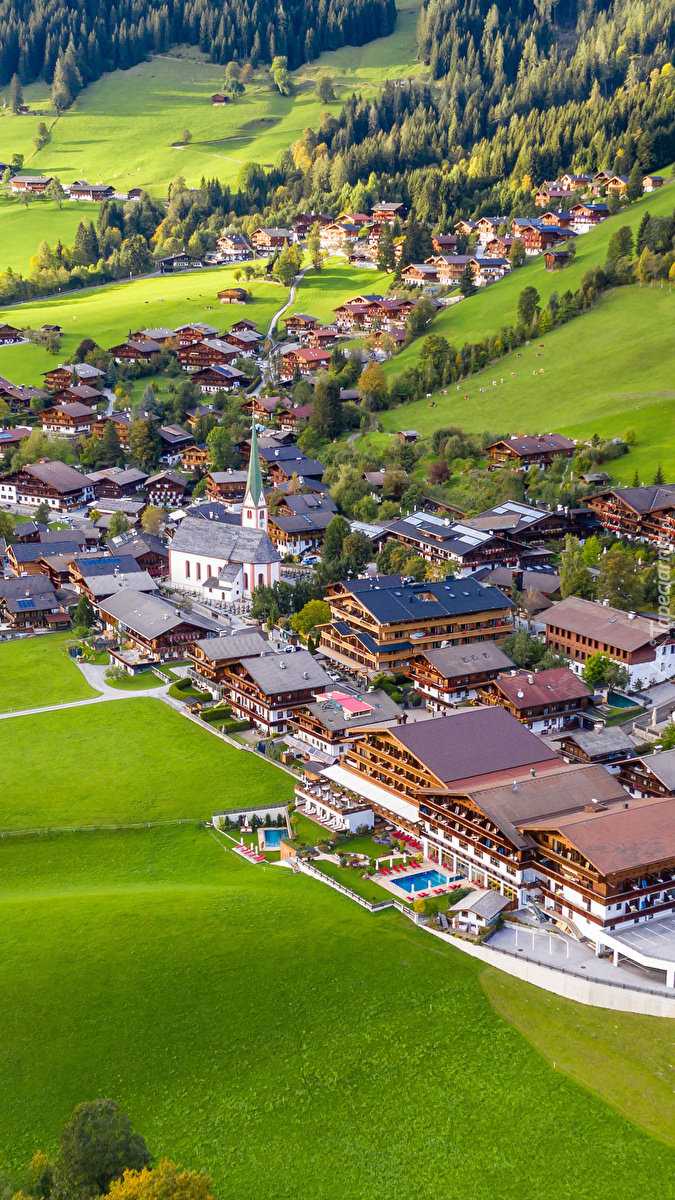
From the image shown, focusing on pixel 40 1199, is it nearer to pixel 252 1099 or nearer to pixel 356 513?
pixel 252 1099

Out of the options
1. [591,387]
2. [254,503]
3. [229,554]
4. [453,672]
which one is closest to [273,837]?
[453,672]

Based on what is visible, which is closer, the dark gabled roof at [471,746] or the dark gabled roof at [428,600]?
the dark gabled roof at [471,746]

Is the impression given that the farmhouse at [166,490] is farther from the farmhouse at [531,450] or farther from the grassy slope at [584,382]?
the farmhouse at [531,450]

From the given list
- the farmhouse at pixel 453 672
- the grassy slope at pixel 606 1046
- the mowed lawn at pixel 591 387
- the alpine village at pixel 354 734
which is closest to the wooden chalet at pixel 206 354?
the alpine village at pixel 354 734

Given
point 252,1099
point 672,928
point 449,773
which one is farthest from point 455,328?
point 252,1099

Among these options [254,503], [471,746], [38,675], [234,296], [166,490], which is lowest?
[166,490]

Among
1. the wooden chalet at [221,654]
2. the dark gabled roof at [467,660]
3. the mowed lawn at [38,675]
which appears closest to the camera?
the dark gabled roof at [467,660]

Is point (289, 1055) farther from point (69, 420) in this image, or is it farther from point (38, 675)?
point (69, 420)

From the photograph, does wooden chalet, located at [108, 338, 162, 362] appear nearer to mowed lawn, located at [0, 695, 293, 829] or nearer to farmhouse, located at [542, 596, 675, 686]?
mowed lawn, located at [0, 695, 293, 829]
